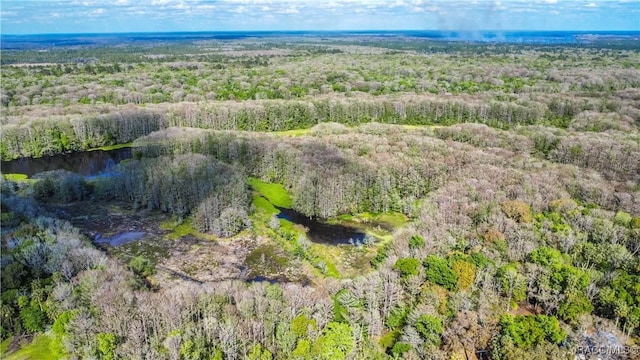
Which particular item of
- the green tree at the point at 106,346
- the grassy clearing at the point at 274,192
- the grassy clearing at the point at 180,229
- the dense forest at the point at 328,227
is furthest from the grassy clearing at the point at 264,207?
the green tree at the point at 106,346

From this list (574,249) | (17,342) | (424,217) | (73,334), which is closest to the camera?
(73,334)

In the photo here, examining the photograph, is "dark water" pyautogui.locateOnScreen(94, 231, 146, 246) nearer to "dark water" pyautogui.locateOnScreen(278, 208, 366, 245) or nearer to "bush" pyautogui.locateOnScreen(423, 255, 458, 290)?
"dark water" pyautogui.locateOnScreen(278, 208, 366, 245)

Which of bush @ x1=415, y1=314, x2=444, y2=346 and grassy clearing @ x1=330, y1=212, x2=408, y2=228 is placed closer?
bush @ x1=415, y1=314, x2=444, y2=346

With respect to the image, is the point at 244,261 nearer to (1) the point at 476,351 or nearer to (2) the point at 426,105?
(1) the point at 476,351

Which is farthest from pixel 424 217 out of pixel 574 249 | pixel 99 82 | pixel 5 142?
pixel 99 82

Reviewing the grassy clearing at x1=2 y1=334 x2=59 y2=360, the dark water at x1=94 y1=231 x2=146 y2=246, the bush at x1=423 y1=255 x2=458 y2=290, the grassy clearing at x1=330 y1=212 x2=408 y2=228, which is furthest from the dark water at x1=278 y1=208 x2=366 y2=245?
the grassy clearing at x1=2 y1=334 x2=59 y2=360

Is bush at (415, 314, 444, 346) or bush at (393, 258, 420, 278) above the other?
bush at (393, 258, 420, 278)

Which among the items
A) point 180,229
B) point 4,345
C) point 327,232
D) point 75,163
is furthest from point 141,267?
point 75,163
